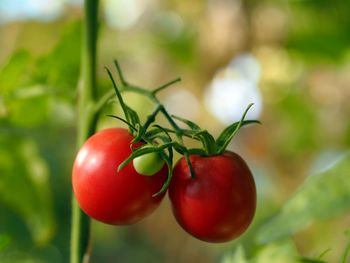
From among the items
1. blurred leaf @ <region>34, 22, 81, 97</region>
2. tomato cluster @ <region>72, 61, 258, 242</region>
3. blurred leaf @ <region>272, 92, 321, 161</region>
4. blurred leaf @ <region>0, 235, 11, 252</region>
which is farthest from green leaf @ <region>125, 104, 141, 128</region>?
blurred leaf @ <region>272, 92, 321, 161</region>

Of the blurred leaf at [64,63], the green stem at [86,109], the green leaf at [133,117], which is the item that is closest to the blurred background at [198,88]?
the blurred leaf at [64,63]

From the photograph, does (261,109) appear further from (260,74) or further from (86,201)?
(86,201)

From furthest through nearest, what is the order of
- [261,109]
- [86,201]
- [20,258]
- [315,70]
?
[315,70] → [261,109] → [20,258] → [86,201]

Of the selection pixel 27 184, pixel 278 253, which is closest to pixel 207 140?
pixel 278 253

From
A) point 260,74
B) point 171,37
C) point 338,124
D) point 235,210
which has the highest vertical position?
point 235,210

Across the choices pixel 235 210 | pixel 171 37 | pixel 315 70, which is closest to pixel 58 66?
pixel 235 210

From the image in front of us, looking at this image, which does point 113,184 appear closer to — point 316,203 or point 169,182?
point 169,182
